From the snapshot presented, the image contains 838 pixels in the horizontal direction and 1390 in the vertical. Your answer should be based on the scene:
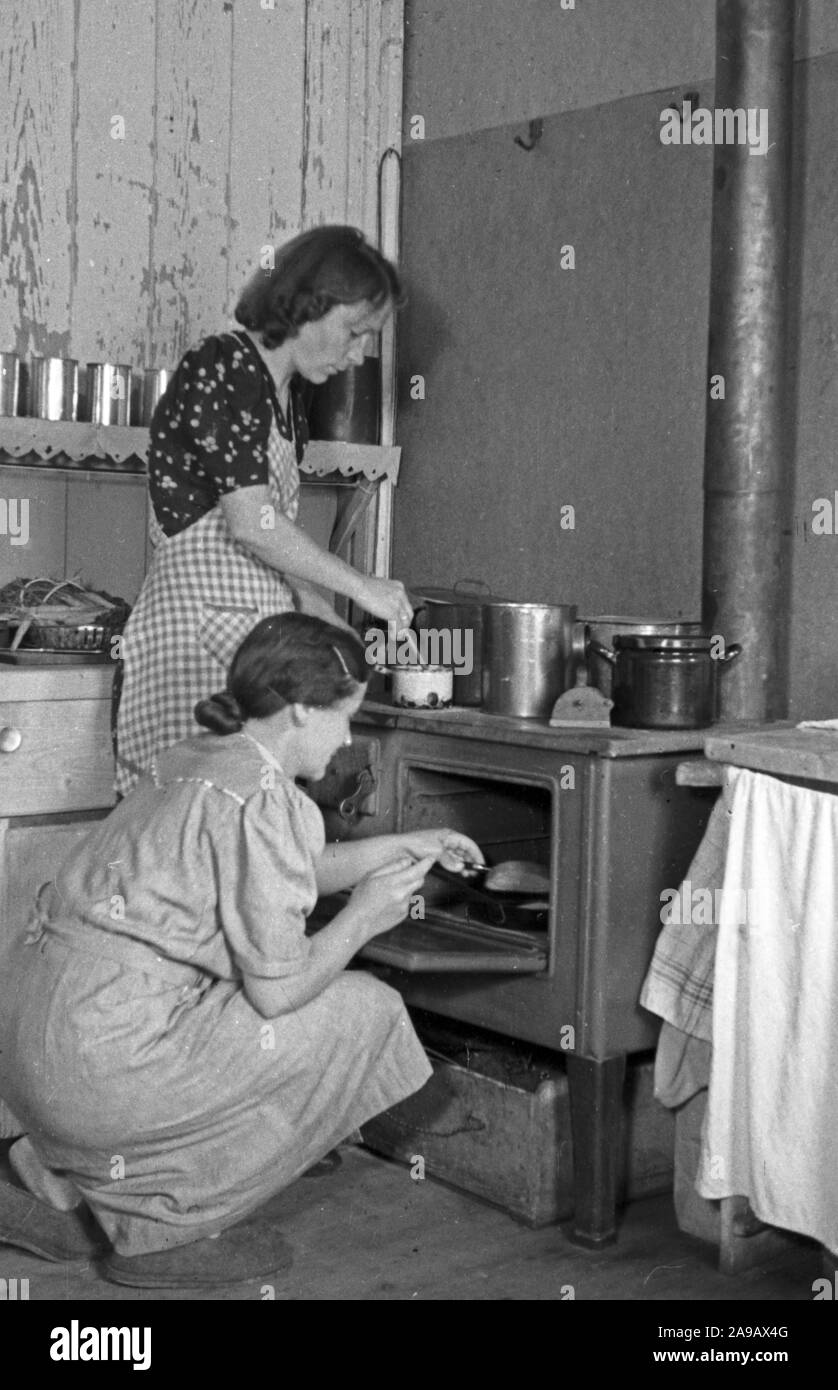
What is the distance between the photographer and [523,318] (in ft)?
12.1

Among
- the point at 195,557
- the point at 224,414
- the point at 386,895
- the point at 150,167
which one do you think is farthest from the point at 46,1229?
the point at 150,167

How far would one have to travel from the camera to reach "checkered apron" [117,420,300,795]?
285cm

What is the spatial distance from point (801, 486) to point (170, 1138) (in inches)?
66.0

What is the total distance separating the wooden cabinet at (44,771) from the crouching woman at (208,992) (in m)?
0.57

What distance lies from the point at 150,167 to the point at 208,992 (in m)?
1.99

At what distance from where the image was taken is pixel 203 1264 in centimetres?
244

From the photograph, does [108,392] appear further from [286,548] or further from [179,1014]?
[179,1014]

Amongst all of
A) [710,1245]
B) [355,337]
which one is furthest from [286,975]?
[355,337]

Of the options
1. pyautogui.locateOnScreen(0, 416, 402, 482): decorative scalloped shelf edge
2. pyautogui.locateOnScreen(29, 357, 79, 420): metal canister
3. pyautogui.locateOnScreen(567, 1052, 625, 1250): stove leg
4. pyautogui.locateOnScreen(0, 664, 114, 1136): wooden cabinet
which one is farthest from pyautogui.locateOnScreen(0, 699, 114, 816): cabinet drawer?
pyautogui.locateOnScreen(567, 1052, 625, 1250): stove leg

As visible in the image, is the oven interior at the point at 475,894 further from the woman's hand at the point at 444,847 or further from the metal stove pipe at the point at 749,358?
the metal stove pipe at the point at 749,358

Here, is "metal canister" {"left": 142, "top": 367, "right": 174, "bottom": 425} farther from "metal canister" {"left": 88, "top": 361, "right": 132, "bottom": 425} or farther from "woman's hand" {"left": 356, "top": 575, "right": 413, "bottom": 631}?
"woman's hand" {"left": 356, "top": 575, "right": 413, "bottom": 631}

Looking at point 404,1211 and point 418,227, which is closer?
point 404,1211
